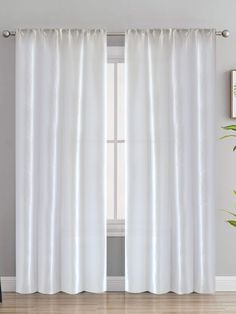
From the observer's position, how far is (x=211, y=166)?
4566mm

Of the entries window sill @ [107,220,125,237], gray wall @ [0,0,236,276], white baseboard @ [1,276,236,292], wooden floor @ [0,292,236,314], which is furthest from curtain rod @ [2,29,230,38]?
wooden floor @ [0,292,236,314]

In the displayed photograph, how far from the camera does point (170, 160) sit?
4.59m

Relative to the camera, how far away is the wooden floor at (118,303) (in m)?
4.14

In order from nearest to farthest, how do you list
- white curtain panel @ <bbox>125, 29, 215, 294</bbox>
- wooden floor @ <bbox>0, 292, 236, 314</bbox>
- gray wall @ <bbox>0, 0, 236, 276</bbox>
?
wooden floor @ <bbox>0, 292, 236, 314</bbox>, white curtain panel @ <bbox>125, 29, 215, 294</bbox>, gray wall @ <bbox>0, 0, 236, 276</bbox>

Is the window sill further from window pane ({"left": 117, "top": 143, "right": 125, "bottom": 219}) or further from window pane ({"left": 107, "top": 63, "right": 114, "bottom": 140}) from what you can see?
window pane ({"left": 107, "top": 63, "right": 114, "bottom": 140})

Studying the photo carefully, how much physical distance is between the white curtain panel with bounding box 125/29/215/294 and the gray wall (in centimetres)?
20

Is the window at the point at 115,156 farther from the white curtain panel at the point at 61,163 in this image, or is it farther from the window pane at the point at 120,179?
the white curtain panel at the point at 61,163

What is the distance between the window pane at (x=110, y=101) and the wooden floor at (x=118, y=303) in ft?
4.46

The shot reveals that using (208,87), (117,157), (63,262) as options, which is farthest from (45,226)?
(208,87)

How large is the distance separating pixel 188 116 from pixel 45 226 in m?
1.48

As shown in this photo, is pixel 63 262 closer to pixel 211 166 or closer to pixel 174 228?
pixel 174 228

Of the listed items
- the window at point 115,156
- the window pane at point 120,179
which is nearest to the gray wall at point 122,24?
the window at point 115,156

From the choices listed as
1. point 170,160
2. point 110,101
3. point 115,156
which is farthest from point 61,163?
point 170,160

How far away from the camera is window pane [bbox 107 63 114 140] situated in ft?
15.8
